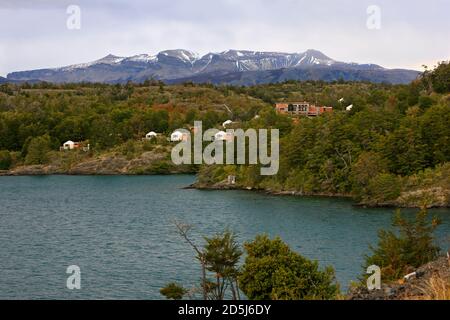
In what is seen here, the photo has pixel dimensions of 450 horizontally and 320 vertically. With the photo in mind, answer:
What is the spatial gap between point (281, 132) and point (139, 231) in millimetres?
37386

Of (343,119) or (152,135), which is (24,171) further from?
(343,119)

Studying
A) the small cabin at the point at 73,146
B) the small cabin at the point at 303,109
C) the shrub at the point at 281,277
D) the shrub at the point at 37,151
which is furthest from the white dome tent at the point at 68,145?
the shrub at the point at 281,277

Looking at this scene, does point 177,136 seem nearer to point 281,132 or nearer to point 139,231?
point 281,132

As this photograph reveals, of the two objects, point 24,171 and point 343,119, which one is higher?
point 343,119

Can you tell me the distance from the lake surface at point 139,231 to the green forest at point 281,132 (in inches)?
184

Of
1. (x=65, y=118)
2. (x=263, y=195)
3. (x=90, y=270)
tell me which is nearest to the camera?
(x=90, y=270)

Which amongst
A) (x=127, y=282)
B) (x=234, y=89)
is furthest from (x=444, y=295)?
(x=234, y=89)

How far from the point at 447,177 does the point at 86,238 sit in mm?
32879

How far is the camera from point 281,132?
77.0 m

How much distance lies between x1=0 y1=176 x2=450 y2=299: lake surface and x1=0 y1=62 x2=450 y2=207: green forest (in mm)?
4671

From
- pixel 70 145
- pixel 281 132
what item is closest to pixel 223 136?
pixel 281 132

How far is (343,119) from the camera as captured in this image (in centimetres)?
6806

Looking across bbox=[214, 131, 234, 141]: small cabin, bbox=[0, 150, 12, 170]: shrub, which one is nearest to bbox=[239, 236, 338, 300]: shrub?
bbox=[214, 131, 234, 141]: small cabin

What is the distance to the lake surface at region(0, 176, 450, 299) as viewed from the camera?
2844cm
